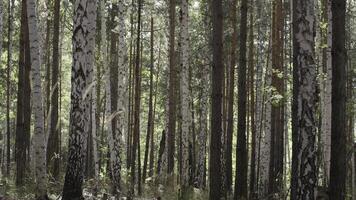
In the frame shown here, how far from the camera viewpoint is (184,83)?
527 inches

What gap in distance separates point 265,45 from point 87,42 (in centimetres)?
2056

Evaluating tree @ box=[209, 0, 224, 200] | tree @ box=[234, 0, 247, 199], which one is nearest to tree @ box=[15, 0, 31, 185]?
tree @ box=[209, 0, 224, 200]

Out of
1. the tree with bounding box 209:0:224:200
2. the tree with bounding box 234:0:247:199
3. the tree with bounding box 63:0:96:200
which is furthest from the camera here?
the tree with bounding box 234:0:247:199

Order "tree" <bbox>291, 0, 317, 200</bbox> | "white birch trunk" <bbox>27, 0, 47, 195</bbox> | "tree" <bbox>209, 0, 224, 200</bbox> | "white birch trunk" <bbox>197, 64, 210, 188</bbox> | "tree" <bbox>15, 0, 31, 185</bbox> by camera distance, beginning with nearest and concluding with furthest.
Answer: "tree" <bbox>291, 0, 317, 200</bbox> → "white birch trunk" <bbox>27, 0, 47, 195</bbox> → "tree" <bbox>209, 0, 224, 200</bbox> → "tree" <bbox>15, 0, 31, 185</bbox> → "white birch trunk" <bbox>197, 64, 210, 188</bbox>

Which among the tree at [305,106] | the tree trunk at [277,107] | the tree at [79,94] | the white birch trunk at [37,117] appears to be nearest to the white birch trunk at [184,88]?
the tree trunk at [277,107]

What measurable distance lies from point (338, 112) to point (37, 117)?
5.42 metres

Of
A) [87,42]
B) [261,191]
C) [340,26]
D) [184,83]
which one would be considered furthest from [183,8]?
[261,191]

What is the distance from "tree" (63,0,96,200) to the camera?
26.5 ft

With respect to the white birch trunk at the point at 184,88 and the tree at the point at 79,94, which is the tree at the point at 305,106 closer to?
the tree at the point at 79,94

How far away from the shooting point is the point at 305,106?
24.4ft

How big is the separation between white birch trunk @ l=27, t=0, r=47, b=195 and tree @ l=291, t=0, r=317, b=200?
14.9 feet

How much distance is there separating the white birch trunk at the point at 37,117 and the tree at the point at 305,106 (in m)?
4.55

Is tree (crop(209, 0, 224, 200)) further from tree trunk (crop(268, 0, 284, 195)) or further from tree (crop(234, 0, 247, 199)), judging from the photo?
tree trunk (crop(268, 0, 284, 195))

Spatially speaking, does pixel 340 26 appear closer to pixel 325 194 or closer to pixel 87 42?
pixel 325 194
